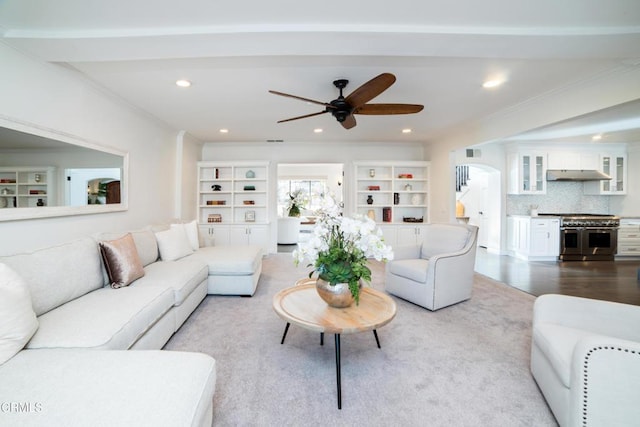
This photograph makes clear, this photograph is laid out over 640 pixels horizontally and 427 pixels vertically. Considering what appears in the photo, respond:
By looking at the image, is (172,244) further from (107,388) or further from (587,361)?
(587,361)

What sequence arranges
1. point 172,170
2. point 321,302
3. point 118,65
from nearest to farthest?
point 321,302, point 118,65, point 172,170

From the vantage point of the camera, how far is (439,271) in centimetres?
289

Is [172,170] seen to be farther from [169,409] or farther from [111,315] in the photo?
[169,409]

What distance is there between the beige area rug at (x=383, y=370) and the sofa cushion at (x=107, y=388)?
0.53m

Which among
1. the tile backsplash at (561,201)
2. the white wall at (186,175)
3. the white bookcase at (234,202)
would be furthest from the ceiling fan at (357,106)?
the tile backsplash at (561,201)

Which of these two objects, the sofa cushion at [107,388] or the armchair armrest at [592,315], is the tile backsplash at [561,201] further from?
the sofa cushion at [107,388]

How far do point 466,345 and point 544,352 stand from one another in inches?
29.3

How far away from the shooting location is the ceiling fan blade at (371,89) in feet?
6.46

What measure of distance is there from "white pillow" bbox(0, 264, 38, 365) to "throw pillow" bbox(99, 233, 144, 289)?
86 centimetres

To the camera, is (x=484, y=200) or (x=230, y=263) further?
(x=484, y=200)

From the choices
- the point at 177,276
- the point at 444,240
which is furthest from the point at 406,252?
the point at 177,276

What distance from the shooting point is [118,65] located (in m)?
2.46

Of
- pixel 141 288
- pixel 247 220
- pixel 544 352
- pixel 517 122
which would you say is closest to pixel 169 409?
pixel 141 288

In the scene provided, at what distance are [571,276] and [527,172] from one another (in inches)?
96.5
